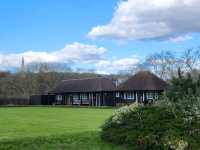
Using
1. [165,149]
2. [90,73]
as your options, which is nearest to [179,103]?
[165,149]

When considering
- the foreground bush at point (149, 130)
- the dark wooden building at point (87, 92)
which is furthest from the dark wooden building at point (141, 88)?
the foreground bush at point (149, 130)

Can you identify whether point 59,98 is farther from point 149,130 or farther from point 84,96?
point 149,130

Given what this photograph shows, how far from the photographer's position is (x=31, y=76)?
9344cm

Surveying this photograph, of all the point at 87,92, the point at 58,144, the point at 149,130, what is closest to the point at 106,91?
the point at 87,92

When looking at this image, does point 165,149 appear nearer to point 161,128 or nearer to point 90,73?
point 161,128

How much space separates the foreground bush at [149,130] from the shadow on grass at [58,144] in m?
0.40

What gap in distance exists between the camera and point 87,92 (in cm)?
7869

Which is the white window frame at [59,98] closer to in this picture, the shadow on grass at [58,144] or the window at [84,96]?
the window at [84,96]

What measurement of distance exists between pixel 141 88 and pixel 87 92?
13.6m

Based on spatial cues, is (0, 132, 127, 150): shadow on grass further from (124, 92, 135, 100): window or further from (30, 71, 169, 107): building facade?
(124, 92, 135, 100): window

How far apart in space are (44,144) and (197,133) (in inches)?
180

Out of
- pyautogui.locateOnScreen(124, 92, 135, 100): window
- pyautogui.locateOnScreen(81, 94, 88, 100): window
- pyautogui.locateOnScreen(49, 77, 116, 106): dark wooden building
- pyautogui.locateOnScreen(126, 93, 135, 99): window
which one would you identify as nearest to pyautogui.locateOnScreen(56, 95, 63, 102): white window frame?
pyautogui.locateOnScreen(49, 77, 116, 106): dark wooden building

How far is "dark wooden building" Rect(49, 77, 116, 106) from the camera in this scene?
248 ft

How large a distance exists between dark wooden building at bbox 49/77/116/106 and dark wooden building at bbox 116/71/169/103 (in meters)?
2.67
